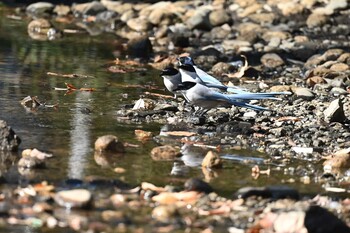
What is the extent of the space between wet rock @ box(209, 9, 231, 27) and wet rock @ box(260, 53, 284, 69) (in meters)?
3.69

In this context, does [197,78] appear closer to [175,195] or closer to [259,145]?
[259,145]

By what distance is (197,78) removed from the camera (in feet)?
33.2

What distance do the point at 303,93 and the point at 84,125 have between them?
10.7 feet

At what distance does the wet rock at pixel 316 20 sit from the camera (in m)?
18.9

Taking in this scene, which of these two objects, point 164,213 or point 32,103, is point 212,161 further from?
point 32,103

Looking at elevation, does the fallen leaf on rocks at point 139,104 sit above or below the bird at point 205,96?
below

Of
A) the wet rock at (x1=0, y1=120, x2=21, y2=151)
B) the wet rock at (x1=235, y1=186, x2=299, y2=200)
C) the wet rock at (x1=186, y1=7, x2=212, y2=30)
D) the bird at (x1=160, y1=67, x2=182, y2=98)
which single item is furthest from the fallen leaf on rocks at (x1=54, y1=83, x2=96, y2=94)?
the wet rock at (x1=186, y1=7, x2=212, y2=30)

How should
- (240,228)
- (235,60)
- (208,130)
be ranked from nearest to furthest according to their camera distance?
(240,228) < (208,130) < (235,60)

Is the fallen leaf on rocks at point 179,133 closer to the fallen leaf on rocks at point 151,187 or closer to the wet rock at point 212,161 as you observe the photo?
the wet rock at point 212,161

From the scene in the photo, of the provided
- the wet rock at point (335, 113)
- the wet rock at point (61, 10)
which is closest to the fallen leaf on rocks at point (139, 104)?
the wet rock at point (335, 113)

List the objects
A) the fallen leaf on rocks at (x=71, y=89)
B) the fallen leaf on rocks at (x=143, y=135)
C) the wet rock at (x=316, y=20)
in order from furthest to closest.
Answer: the wet rock at (x=316, y=20) → the fallen leaf on rocks at (x=71, y=89) → the fallen leaf on rocks at (x=143, y=135)

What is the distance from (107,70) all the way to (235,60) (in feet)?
8.51

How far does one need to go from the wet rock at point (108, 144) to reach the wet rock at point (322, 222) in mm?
2429

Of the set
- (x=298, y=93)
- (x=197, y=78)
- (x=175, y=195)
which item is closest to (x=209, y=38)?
(x=298, y=93)
